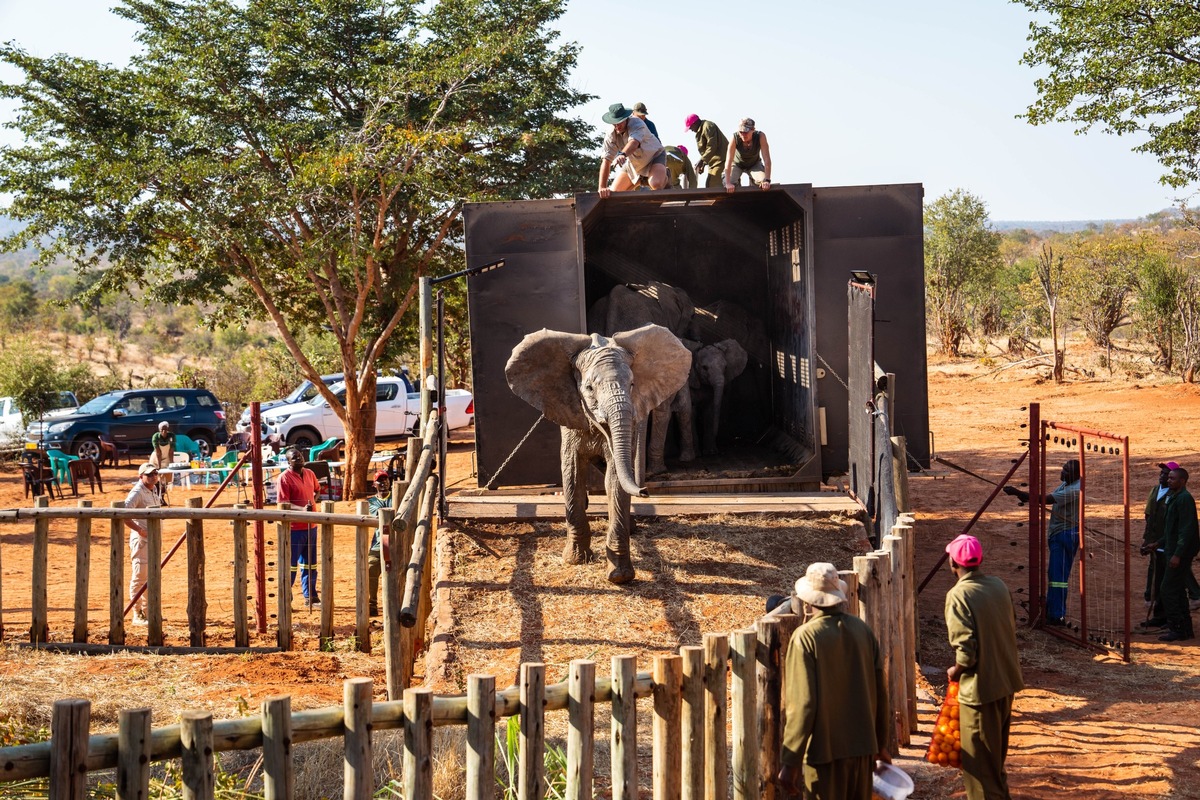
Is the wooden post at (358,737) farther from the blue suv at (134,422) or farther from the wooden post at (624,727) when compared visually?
the blue suv at (134,422)

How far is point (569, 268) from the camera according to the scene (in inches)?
421

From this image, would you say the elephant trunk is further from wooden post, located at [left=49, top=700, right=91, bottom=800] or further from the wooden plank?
wooden post, located at [left=49, top=700, right=91, bottom=800]

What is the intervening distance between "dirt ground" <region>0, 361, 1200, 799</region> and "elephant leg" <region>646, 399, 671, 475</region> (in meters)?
1.19

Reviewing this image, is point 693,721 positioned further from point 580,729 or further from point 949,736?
point 949,736

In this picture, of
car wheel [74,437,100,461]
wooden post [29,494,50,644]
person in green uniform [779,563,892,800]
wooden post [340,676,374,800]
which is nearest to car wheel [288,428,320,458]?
car wheel [74,437,100,461]

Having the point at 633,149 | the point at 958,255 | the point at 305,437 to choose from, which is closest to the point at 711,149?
the point at 633,149

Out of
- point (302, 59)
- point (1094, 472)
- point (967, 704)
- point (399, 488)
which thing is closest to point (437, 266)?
point (302, 59)

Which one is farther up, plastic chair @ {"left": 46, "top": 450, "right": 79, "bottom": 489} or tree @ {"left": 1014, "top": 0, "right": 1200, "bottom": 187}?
tree @ {"left": 1014, "top": 0, "right": 1200, "bottom": 187}

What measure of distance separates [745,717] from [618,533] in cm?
360

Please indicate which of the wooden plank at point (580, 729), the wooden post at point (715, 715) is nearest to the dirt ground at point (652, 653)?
the wooden post at point (715, 715)

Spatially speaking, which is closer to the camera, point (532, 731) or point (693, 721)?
point (532, 731)

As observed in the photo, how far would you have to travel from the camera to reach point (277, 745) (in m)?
4.21

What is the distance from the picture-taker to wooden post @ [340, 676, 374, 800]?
170 inches

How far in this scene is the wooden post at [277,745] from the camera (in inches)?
165
